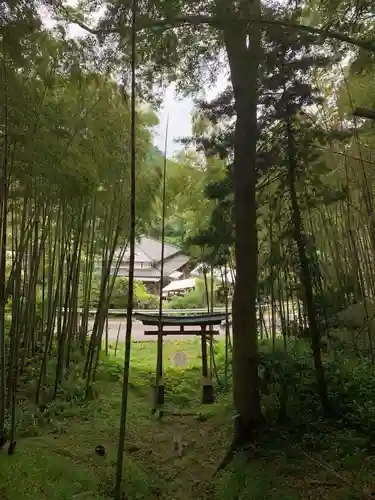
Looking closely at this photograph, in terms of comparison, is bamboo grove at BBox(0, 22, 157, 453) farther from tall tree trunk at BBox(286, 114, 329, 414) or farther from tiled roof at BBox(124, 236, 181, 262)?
tiled roof at BBox(124, 236, 181, 262)

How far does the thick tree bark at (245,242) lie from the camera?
3545 millimetres

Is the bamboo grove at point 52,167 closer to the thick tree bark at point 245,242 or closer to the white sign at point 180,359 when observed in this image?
the thick tree bark at point 245,242

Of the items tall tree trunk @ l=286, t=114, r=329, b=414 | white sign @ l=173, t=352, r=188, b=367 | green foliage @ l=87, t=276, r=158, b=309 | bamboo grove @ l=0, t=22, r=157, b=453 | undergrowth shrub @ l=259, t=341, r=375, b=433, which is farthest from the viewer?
green foliage @ l=87, t=276, r=158, b=309

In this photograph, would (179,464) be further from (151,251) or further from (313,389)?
(151,251)

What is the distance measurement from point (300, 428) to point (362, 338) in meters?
2.24

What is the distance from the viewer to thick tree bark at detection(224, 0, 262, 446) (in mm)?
3545

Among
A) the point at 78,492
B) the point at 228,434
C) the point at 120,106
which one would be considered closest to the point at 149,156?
the point at 120,106

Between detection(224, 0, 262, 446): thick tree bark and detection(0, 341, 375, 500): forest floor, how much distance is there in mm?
308

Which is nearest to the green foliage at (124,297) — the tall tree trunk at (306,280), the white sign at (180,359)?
the white sign at (180,359)

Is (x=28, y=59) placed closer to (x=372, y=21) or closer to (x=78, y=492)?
(x=372, y=21)

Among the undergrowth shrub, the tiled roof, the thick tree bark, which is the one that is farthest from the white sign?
the tiled roof

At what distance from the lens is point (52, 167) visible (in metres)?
3.52

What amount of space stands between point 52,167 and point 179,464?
8.78ft

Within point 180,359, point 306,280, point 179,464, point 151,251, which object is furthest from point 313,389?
point 151,251
